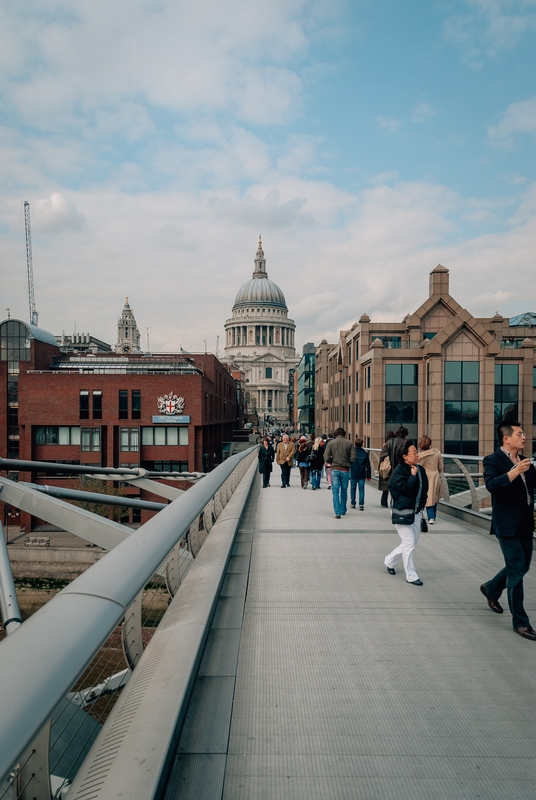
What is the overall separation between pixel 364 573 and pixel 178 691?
14.1 feet

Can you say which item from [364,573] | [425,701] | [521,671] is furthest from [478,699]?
[364,573]

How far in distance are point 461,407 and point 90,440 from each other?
1150 inches

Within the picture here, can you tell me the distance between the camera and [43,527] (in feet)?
152

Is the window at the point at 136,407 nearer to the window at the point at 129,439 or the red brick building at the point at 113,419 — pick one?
the red brick building at the point at 113,419

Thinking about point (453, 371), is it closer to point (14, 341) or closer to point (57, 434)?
point (57, 434)

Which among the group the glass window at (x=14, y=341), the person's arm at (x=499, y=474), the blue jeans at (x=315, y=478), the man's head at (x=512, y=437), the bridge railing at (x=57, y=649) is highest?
the glass window at (x=14, y=341)

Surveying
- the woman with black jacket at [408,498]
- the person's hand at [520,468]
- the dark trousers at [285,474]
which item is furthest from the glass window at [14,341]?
the person's hand at [520,468]

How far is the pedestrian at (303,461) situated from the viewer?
17.4 m

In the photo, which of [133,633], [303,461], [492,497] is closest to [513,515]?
[492,497]

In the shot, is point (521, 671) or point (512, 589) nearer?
point (521, 671)

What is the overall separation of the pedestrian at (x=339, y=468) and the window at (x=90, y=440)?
39.2 metres

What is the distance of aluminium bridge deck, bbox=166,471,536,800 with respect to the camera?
10.3 feet

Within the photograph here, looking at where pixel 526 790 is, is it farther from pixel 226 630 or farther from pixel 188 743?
pixel 226 630

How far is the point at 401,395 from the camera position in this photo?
3719cm
